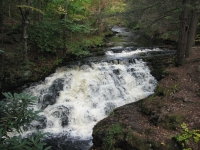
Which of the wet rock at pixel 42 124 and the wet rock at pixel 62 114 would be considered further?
the wet rock at pixel 62 114

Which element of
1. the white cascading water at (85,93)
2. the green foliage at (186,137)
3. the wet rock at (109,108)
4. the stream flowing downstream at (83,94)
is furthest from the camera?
the wet rock at (109,108)

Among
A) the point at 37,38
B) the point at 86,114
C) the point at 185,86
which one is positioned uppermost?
the point at 37,38

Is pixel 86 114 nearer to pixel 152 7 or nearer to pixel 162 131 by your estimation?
pixel 162 131

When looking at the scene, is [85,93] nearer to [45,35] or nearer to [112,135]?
[112,135]

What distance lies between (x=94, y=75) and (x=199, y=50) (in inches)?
300

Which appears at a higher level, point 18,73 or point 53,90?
point 18,73

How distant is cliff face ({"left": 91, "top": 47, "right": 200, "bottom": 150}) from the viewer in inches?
230

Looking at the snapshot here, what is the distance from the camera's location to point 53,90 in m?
10.4

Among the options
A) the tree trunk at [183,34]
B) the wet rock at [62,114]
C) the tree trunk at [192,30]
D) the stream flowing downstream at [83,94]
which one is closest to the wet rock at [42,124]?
the stream flowing downstream at [83,94]

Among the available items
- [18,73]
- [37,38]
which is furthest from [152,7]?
[18,73]

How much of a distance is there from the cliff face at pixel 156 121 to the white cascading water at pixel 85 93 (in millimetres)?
1649

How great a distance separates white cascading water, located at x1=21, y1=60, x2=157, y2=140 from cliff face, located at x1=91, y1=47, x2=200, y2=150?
5.41ft

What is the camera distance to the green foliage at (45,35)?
1182 cm

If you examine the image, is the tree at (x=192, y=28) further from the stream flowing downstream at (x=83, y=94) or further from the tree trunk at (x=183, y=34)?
the stream flowing downstream at (x=83, y=94)
